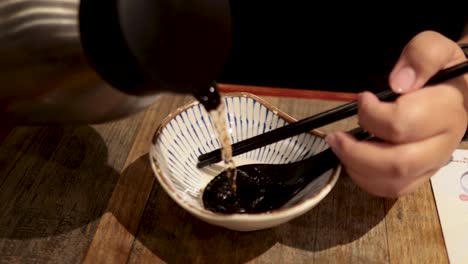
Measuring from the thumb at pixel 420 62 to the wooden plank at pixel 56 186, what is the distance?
61 cm

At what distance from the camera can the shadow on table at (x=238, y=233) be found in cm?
83

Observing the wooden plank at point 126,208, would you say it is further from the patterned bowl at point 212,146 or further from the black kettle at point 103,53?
the black kettle at point 103,53

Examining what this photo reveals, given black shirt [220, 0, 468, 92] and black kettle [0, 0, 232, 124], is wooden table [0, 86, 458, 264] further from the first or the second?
black shirt [220, 0, 468, 92]

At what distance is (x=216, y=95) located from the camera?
746 millimetres

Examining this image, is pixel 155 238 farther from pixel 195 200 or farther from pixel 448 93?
pixel 448 93

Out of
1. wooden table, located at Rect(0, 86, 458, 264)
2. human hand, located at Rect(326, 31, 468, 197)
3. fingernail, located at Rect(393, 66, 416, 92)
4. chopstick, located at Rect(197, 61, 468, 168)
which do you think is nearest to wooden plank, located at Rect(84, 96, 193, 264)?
wooden table, located at Rect(0, 86, 458, 264)

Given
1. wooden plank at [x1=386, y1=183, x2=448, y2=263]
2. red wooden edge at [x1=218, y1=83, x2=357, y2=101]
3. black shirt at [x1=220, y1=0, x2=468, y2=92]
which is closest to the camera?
wooden plank at [x1=386, y1=183, x2=448, y2=263]

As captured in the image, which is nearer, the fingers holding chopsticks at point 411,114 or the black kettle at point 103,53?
the black kettle at point 103,53

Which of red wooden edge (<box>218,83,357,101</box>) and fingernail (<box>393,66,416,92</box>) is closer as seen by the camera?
fingernail (<box>393,66,416,92</box>)

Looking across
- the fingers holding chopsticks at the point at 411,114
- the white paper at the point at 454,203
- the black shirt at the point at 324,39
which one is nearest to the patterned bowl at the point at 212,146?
the fingers holding chopsticks at the point at 411,114

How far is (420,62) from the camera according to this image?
805mm

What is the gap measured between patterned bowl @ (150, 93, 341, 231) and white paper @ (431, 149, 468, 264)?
0.26m

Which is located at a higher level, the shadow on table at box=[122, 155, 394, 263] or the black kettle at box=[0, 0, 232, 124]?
the black kettle at box=[0, 0, 232, 124]

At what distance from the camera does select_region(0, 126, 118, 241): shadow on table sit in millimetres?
869
